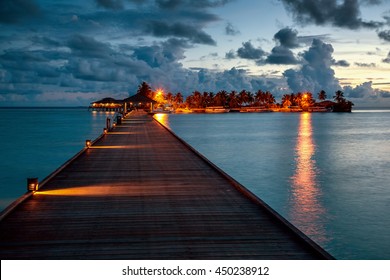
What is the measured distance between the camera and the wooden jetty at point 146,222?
5.91 m

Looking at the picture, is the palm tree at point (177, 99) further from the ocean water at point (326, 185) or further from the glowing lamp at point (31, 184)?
the glowing lamp at point (31, 184)

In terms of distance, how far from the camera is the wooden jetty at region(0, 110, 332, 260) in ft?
19.4

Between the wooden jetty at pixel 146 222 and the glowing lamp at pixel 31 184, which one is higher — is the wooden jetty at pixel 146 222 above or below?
below

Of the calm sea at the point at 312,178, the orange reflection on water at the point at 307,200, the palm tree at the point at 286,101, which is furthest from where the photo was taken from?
the palm tree at the point at 286,101

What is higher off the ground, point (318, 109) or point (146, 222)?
point (318, 109)

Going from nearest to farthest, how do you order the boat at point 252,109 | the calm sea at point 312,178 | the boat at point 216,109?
the calm sea at point 312,178, the boat at point 216,109, the boat at point 252,109

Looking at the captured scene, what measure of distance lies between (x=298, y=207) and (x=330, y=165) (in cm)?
1174

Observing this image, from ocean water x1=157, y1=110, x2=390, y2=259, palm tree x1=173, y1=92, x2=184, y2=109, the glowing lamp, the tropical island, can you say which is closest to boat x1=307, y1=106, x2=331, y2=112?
the tropical island

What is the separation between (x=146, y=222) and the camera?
7336 millimetres

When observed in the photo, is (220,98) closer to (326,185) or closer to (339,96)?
(339,96)

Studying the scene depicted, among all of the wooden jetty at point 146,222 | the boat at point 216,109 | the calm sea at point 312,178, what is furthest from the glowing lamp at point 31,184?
the boat at point 216,109

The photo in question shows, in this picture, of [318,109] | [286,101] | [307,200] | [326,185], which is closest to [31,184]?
[307,200]

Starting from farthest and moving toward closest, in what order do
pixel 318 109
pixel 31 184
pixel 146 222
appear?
1. pixel 318 109
2. pixel 31 184
3. pixel 146 222

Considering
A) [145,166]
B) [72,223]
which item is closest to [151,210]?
[72,223]
